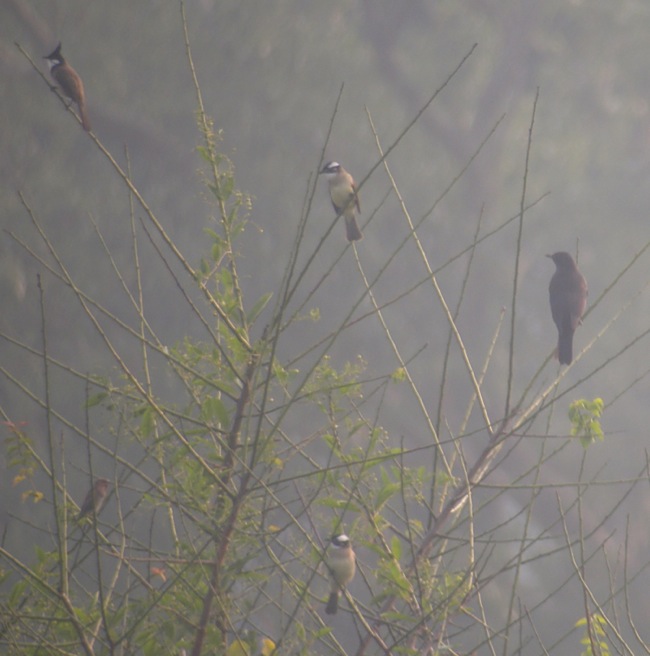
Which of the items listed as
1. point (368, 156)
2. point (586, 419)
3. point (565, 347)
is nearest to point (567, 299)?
point (565, 347)

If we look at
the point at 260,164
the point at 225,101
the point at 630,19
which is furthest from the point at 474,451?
the point at 630,19

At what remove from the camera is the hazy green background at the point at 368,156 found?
8.27 meters

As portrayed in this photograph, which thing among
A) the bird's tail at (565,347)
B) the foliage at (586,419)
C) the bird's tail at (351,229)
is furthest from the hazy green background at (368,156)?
the foliage at (586,419)

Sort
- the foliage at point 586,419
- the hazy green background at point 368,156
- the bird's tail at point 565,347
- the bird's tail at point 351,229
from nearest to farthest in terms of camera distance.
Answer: the foliage at point 586,419 → the bird's tail at point 565,347 → the bird's tail at point 351,229 → the hazy green background at point 368,156

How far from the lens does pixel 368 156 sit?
9695mm

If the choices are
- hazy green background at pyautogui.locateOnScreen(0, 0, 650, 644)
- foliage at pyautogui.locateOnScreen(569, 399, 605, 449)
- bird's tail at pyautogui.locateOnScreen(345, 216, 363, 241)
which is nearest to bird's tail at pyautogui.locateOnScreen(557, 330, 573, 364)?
bird's tail at pyautogui.locateOnScreen(345, 216, 363, 241)

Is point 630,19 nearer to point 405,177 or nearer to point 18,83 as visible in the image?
point 405,177

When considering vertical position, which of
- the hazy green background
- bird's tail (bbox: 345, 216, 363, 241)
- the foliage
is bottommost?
the foliage

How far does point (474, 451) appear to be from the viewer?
32.3 ft

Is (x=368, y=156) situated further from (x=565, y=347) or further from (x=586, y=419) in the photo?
(x=586, y=419)

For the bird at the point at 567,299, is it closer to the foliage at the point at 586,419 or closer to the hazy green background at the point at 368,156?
the foliage at the point at 586,419

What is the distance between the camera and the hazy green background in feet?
27.1

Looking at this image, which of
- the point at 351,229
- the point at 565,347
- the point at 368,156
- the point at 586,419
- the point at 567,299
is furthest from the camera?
the point at 368,156

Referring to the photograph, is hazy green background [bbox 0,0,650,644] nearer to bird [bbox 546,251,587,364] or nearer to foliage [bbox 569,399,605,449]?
bird [bbox 546,251,587,364]
